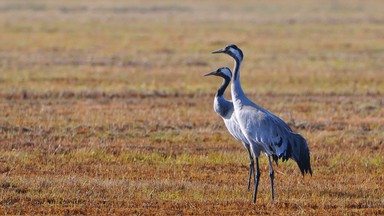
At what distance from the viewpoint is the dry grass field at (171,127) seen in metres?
10.7

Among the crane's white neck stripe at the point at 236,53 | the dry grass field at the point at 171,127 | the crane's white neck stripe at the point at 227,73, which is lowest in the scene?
the dry grass field at the point at 171,127

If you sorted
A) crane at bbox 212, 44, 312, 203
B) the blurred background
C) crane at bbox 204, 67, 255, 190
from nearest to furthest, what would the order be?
crane at bbox 212, 44, 312, 203
crane at bbox 204, 67, 255, 190
the blurred background

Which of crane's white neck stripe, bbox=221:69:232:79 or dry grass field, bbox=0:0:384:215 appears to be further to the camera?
crane's white neck stripe, bbox=221:69:232:79

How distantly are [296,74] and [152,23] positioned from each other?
3618cm

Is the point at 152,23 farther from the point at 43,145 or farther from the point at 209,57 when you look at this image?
the point at 43,145

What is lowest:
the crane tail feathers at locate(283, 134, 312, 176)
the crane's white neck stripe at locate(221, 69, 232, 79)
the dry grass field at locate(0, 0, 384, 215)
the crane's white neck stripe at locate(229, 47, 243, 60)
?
the dry grass field at locate(0, 0, 384, 215)

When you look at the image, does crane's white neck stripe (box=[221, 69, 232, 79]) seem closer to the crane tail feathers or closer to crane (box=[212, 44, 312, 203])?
crane (box=[212, 44, 312, 203])

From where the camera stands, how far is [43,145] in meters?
14.6

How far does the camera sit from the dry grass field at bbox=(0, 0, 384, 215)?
35.2 feet

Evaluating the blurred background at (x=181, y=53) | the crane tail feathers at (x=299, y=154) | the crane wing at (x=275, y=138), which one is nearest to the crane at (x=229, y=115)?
the crane wing at (x=275, y=138)

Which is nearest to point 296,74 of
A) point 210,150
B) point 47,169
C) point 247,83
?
point 247,83

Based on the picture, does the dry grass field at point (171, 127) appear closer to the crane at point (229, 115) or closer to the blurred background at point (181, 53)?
the blurred background at point (181, 53)

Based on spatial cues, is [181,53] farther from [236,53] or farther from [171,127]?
[236,53]

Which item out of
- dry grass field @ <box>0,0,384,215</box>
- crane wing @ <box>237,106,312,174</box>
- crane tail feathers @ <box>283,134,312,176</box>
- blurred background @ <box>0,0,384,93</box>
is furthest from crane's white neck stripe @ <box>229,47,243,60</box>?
blurred background @ <box>0,0,384,93</box>
